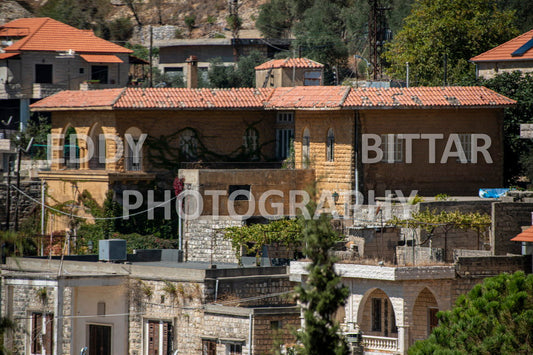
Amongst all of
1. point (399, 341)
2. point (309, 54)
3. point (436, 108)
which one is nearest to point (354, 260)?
point (399, 341)

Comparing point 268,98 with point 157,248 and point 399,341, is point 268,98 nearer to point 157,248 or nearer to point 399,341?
point 157,248

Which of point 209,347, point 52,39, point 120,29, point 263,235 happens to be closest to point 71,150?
point 263,235

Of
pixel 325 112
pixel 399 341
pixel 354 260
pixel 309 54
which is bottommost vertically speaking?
pixel 399 341

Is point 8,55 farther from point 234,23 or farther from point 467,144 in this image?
point 467,144

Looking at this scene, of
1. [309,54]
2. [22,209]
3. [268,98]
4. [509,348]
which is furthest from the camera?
[309,54]

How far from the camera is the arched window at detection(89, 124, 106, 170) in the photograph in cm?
4541

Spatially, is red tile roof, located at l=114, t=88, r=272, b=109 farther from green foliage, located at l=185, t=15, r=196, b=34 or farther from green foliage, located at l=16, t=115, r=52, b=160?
green foliage, located at l=185, t=15, r=196, b=34

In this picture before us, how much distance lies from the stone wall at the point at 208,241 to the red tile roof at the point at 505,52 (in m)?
18.0

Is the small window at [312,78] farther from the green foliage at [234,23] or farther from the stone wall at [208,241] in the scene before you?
the green foliage at [234,23]

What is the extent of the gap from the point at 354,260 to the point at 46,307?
9391 millimetres

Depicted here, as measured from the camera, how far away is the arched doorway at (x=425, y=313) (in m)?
31.4

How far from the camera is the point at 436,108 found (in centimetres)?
4278

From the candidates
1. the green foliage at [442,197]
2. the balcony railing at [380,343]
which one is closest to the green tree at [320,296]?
the balcony railing at [380,343]

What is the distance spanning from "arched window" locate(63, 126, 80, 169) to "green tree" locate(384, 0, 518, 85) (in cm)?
1807
